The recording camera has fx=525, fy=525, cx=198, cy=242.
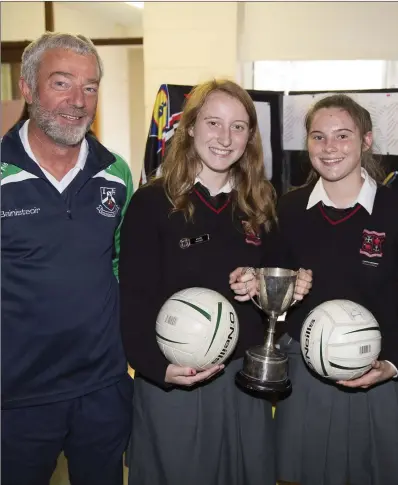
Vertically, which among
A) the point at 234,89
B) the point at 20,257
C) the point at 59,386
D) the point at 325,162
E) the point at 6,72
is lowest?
the point at 59,386

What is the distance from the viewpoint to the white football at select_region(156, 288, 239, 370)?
1706mm

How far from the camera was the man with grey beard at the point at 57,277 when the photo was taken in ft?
5.82

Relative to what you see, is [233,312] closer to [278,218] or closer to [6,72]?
[278,218]

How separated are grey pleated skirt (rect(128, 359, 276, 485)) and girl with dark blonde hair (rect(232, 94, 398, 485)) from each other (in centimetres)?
14

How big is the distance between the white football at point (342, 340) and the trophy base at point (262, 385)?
0.12 m

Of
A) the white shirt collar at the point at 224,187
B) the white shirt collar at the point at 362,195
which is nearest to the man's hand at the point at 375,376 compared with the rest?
the white shirt collar at the point at 362,195

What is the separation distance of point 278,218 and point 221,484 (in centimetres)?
101

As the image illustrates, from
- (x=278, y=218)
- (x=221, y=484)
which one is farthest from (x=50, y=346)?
(x=278, y=218)

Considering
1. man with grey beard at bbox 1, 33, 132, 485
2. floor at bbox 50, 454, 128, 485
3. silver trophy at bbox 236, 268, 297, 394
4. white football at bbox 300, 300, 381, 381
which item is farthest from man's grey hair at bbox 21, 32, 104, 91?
floor at bbox 50, 454, 128, 485

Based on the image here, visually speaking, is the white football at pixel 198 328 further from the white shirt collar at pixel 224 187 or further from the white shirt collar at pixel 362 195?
the white shirt collar at pixel 362 195

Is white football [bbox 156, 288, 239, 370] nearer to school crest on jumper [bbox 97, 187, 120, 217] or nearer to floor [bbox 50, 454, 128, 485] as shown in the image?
school crest on jumper [bbox 97, 187, 120, 217]

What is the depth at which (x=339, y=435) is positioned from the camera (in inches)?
75.9

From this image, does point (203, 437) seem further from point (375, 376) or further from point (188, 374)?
point (375, 376)

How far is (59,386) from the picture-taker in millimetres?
1848
